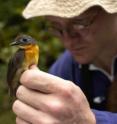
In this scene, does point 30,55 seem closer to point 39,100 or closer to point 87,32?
point 39,100

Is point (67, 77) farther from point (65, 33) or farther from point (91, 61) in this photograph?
point (65, 33)

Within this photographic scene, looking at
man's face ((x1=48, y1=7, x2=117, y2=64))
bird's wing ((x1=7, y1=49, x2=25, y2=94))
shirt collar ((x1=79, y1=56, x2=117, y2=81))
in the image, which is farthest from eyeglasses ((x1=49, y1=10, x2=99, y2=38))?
bird's wing ((x1=7, y1=49, x2=25, y2=94))

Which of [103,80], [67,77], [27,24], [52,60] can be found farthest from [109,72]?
[27,24]

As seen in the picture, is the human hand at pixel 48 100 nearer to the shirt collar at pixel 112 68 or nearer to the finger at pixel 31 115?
the finger at pixel 31 115

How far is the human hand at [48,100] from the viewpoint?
116 cm

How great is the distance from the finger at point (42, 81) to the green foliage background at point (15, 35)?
2.57 meters

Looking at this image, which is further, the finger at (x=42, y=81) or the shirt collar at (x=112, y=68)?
the shirt collar at (x=112, y=68)

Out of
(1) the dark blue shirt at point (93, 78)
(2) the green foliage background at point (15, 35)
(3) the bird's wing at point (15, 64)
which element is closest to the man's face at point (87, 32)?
(1) the dark blue shirt at point (93, 78)

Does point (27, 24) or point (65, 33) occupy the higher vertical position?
point (65, 33)

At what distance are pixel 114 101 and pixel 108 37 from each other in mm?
270

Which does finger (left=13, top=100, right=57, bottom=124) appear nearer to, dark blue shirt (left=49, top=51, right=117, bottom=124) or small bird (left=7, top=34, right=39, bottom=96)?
small bird (left=7, top=34, right=39, bottom=96)

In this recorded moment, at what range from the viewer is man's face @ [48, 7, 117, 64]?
195 cm

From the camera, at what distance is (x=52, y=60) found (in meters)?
4.43

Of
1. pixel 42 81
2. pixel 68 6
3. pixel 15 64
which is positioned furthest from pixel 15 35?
pixel 42 81
